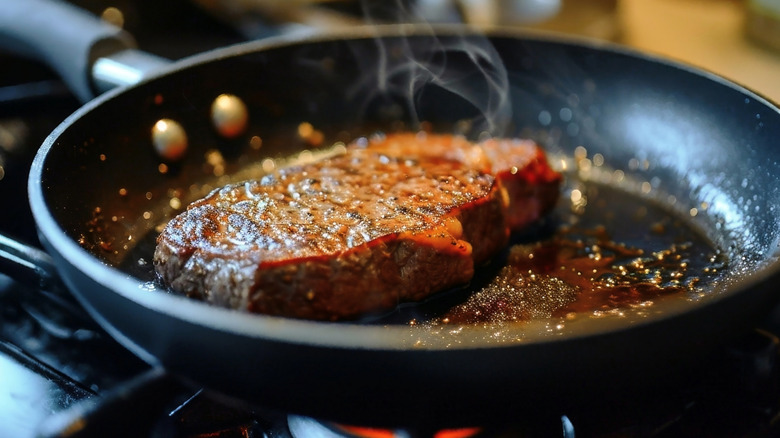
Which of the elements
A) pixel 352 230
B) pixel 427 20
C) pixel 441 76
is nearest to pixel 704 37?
pixel 427 20

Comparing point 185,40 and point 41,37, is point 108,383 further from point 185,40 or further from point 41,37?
point 185,40

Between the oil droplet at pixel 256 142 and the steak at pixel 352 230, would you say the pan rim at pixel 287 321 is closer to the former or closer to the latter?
the steak at pixel 352 230

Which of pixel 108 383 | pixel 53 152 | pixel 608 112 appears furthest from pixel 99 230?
pixel 608 112

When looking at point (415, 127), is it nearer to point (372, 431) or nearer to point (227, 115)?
point (227, 115)

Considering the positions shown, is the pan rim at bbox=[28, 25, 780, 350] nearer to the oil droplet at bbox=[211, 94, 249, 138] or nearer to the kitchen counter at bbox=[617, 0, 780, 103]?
the oil droplet at bbox=[211, 94, 249, 138]


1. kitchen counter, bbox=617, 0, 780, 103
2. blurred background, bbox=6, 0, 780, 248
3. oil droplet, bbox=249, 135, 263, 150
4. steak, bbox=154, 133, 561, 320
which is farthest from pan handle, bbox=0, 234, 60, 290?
kitchen counter, bbox=617, 0, 780, 103

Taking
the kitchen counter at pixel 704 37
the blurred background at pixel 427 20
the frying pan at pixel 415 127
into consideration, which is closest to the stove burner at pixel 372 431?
the frying pan at pixel 415 127
